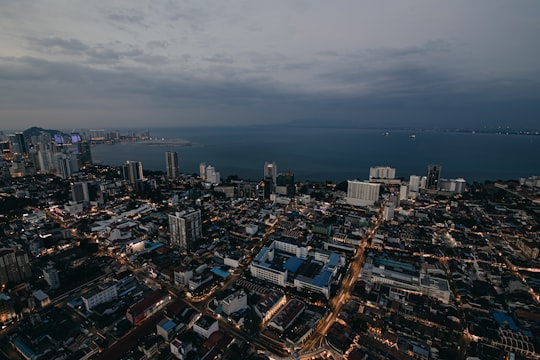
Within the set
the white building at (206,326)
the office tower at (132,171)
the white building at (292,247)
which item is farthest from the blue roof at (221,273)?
the office tower at (132,171)

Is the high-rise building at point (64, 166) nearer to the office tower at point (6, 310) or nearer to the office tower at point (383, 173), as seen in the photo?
the office tower at point (6, 310)

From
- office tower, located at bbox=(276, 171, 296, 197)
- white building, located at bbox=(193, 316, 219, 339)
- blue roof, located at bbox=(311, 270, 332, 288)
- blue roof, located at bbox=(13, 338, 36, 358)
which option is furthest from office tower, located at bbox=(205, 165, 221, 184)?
blue roof, located at bbox=(13, 338, 36, 358)

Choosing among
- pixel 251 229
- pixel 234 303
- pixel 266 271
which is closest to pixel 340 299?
pixel 266 271

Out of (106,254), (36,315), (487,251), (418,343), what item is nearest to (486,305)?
(418,343)

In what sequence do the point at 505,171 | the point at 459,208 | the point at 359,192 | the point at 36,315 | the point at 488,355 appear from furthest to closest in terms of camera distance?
the point at 505,171
the point at 359,192
the point at 459,208
the point at 36,315
the point at 488,355

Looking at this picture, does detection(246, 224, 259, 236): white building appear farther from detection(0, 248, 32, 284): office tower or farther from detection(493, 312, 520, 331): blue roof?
detection(493, 312, 520, 331): blue roof

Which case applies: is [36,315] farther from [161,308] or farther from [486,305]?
[486,305]
